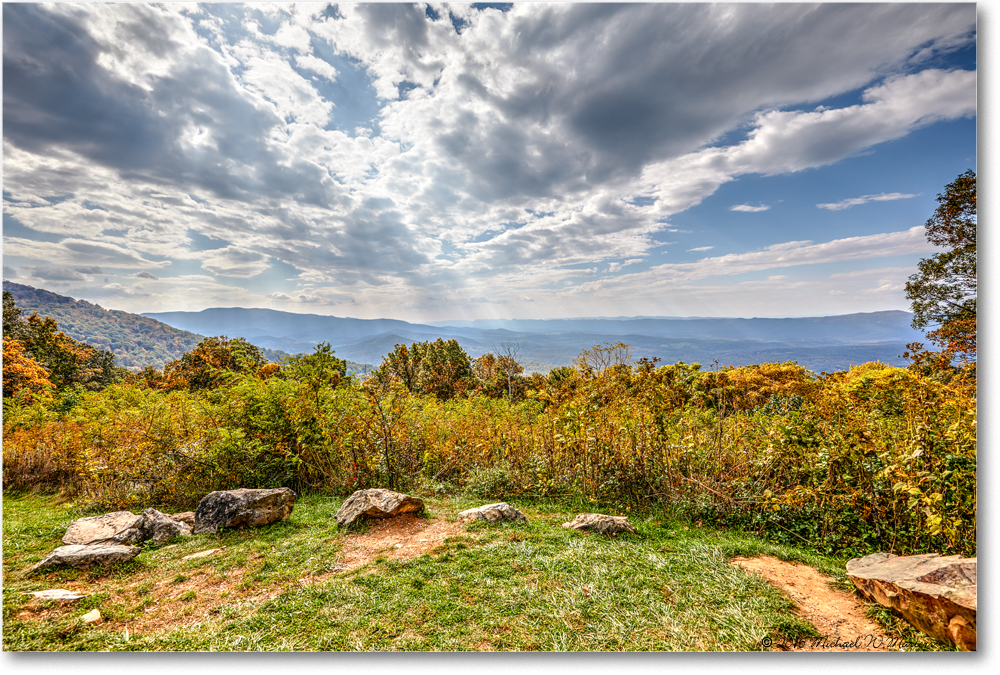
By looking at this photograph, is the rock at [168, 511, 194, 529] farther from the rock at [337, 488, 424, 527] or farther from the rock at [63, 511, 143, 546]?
the rock at [337, 488, 424, 527]

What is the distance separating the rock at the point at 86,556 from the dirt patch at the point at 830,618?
19.9 ft

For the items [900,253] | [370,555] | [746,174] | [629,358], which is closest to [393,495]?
[370,555]

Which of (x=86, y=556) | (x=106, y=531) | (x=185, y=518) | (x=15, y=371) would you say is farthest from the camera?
(x=15, y=371)

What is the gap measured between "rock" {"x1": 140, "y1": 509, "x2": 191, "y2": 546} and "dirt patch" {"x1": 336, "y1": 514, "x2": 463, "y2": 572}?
7.29 feet

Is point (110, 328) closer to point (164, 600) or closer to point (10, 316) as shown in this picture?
point (10, 316)

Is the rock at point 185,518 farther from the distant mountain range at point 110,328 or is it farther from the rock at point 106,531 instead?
the distant mountain range at point 110,328

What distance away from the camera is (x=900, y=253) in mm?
3631

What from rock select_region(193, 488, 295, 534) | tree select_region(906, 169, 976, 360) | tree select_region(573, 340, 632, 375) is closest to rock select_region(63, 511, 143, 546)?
rock select_region(193, 488, 295, 534)

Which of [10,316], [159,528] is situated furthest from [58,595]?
[10,316]

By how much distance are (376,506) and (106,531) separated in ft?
10.5

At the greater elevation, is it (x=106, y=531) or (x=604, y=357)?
(x=604, y=357)

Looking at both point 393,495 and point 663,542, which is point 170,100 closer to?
point 393,495

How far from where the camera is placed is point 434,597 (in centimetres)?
299

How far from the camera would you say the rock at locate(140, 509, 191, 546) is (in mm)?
4375
